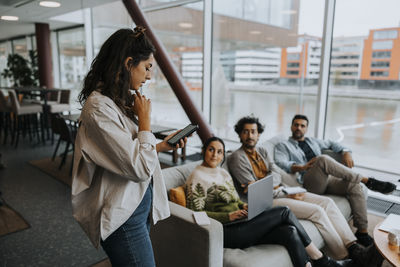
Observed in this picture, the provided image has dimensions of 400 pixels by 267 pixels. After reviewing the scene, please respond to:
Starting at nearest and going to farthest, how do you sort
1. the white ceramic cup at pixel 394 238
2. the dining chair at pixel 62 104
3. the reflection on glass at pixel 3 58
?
the white ceramic cup at pixel 394 238 → the dining chair at pixel 62 104 → the reflection on glass at pixel 3 58

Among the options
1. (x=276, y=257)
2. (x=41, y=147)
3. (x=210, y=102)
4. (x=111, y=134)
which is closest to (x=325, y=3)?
(x=210, y=102)

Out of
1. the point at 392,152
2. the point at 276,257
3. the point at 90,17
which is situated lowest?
the point at 276,257

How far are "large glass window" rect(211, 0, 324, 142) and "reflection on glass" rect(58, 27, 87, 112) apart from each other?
453 centimetres

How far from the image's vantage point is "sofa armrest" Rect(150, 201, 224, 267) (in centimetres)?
175

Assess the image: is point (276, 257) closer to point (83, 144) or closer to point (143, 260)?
point (143, 260)

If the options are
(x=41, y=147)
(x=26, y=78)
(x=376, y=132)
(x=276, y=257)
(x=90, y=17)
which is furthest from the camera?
(x=26, y=78)

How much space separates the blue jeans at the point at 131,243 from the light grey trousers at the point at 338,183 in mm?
2180

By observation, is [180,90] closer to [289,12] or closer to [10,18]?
[289,12]

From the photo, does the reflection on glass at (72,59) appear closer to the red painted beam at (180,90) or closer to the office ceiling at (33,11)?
the office ceiling at (33,11)

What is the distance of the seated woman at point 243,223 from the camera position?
2.06 m

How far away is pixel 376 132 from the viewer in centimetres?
390

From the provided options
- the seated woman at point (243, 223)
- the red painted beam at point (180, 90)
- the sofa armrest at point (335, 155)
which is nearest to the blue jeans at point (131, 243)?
the seated woman at point (243, 223)

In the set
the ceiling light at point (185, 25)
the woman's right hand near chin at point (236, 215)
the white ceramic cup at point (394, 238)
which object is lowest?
the white ceramic cup at point (394, 238)

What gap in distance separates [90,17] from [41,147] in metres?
3.52
